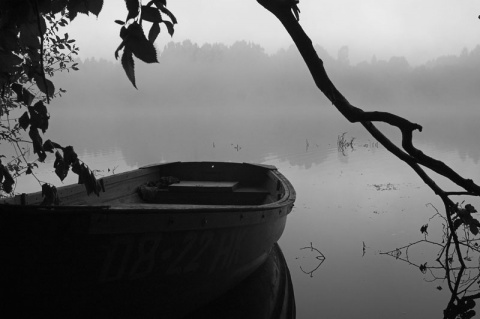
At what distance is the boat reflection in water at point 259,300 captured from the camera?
5.07m

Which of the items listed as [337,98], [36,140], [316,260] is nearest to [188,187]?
[316,260]

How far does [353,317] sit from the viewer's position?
5980 millimetres

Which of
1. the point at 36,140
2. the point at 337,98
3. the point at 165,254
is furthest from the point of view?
the point at 165,254

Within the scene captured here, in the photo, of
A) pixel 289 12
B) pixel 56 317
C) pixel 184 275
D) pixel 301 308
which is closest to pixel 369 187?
pixel 301 308

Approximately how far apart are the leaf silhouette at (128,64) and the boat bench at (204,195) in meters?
7.03

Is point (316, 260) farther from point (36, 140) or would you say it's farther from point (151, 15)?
point (151, 15)

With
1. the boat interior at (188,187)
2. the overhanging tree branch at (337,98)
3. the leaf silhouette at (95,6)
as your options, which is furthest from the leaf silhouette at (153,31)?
the boat interior at (188,187)

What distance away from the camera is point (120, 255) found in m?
3.51

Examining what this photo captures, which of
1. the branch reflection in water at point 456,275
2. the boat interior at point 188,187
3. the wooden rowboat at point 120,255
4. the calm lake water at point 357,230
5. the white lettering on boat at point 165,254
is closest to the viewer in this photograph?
the wooden rowboat at point 120,255

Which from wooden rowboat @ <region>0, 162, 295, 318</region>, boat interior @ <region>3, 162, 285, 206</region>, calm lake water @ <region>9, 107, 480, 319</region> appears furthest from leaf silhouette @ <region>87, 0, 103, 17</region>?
calm lake water @ <region>9, 107, 480, 319</region>

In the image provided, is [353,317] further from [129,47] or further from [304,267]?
[129,47]

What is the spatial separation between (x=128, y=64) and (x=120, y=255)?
268 centimetres

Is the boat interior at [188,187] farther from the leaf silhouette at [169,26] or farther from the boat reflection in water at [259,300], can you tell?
the leaf silhouette at [169,26]

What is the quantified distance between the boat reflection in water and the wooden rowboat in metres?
0.30
